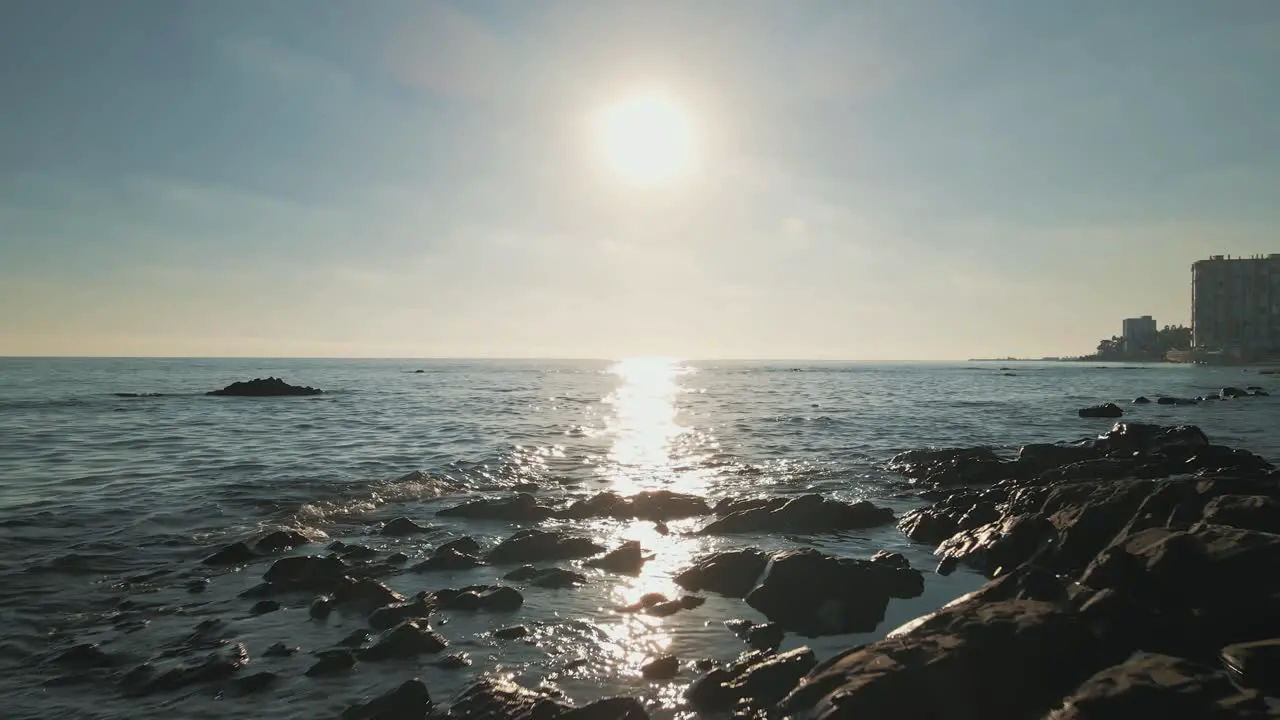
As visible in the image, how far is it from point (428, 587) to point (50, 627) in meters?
5.25

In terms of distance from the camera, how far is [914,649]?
23.4 feet

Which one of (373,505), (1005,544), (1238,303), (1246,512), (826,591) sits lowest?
(373,505)

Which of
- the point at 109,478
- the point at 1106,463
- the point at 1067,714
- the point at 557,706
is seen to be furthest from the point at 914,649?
the point at 109,478

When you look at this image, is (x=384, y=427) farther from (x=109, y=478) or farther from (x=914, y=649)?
(x=914, y=649)

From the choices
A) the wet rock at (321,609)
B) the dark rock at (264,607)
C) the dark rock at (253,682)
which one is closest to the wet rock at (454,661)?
the dark rock at (253,682)

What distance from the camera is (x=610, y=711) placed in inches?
285

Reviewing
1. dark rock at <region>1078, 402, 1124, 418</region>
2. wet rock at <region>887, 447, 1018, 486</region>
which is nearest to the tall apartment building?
dark rock at <region>1078, 402, 1124, 418</region>

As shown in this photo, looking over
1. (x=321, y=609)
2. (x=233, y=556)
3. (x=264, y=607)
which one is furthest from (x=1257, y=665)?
(x=233, y=556)

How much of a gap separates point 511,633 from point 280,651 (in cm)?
294

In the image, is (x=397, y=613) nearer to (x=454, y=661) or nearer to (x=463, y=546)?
(x=454, y=661)

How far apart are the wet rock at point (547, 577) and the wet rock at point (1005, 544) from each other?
6825mm

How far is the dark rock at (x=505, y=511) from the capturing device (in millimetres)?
17516

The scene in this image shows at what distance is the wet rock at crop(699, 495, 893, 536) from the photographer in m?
15.9

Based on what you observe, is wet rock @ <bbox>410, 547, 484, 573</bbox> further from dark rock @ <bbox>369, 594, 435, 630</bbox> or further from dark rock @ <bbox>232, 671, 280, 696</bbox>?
dark rock @ <bbox>232, 671, 280, 696</bbox>
